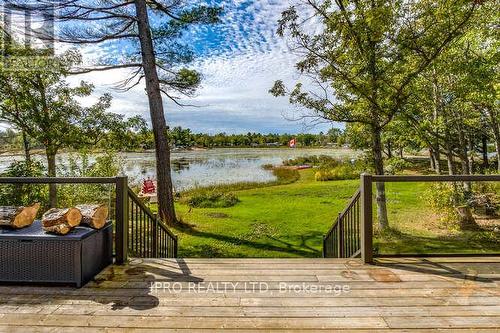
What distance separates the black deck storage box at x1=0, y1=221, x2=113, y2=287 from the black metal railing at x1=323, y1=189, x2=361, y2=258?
3.12 metres

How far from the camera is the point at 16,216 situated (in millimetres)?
3252

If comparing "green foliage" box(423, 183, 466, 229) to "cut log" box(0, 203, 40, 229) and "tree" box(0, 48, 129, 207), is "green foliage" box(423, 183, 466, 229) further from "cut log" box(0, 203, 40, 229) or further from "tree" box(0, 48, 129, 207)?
"tree" box(0, 48, 129, 207)

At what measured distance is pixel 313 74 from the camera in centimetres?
762

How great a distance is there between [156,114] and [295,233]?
17.4ft

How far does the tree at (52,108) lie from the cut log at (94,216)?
181 inches

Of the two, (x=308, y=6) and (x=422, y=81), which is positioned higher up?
(x=308, y=6)

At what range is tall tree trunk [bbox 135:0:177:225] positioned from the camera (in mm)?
8578

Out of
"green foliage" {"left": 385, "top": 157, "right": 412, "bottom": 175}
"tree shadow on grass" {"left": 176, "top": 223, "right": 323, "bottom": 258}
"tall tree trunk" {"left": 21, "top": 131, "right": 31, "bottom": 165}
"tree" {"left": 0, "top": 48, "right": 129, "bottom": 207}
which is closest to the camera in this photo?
"tree shadow on grass" {"left": 176, "top": 223, "right": 323, "bottom": 258}

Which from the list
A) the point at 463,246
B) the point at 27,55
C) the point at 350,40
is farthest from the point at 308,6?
the point at 27,55

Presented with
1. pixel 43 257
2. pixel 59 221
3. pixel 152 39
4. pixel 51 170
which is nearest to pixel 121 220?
pixel 59 221

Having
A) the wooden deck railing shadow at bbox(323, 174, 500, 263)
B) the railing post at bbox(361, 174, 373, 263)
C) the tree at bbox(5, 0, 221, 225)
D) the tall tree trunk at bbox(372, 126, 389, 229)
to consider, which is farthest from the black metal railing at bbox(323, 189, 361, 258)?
the tree at bbox(5, 0, 221, 225)

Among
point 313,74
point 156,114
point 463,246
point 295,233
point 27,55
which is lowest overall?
point 295,233

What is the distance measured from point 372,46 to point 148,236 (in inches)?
234

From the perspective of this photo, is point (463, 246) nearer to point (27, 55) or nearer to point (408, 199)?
point (408, 199)
